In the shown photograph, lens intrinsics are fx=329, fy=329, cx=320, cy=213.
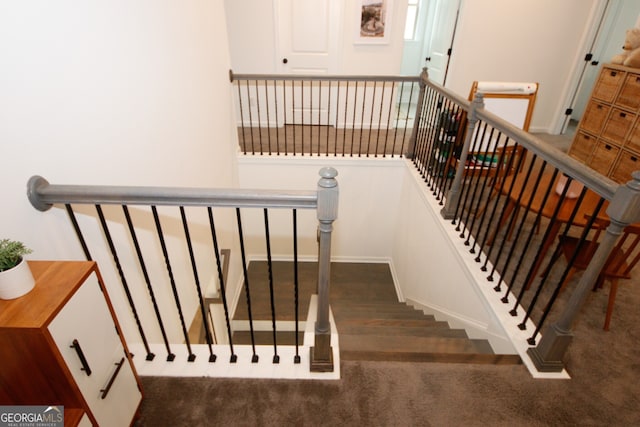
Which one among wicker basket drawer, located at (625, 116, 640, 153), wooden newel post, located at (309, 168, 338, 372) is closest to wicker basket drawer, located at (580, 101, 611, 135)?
wicker basket drawer, located at (625, 116, 640, 153)

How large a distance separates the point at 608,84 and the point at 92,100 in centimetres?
524

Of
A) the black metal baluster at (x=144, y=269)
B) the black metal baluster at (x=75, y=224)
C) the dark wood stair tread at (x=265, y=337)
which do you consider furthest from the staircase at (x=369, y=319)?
the black metal baluster at (x=75, y=224)

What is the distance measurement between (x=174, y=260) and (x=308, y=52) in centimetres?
369

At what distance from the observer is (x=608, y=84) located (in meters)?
3.96

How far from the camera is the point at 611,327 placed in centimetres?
197

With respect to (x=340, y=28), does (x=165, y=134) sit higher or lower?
lower

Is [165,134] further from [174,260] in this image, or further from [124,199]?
[124,199]

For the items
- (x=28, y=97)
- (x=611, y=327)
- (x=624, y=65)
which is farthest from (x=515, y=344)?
(x=624, y=65)

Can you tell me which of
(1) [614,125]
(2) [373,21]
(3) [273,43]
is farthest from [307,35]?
(1) [614,125]

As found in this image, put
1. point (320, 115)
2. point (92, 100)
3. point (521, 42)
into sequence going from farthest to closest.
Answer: point (521, 42) < point (320, 115) < point (92, 100)

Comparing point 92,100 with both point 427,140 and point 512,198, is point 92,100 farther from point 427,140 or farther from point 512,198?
point 427,140

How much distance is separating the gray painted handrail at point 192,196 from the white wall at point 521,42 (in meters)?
4.99

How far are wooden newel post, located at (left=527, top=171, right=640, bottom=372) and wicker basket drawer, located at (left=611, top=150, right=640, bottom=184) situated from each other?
3.27 metres

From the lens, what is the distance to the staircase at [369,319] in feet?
5.54
